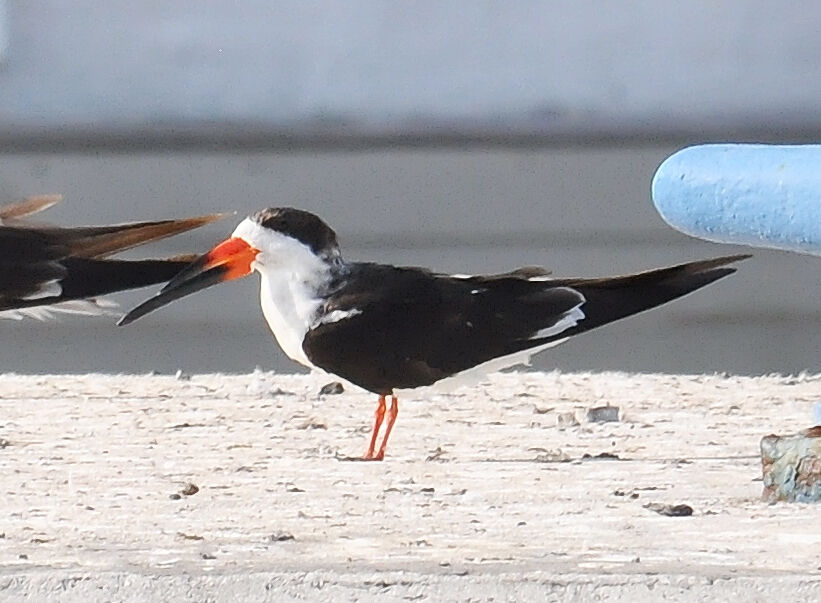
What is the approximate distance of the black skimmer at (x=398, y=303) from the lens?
1.71 metres

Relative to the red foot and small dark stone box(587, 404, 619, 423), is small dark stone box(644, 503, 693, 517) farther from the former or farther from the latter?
small dark stone box(587, 404, 619, 423)

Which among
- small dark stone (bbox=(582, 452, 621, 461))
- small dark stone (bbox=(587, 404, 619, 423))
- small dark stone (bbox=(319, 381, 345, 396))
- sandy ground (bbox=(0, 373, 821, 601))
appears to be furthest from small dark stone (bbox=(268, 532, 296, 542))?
small dark stone (bbox=(319, 381, 345, 396))

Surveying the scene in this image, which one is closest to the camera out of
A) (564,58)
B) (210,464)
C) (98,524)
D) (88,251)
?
(98,524)

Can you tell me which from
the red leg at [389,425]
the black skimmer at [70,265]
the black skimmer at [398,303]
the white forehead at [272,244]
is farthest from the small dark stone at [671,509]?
the black skimmer at [70,265]

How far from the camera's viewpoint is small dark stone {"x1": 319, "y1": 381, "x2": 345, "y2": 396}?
246 centimetres

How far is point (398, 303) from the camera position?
171 centimetres

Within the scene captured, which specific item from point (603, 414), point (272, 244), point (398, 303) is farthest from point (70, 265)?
point (603, 414)

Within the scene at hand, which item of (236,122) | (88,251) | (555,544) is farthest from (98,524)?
(236,122)

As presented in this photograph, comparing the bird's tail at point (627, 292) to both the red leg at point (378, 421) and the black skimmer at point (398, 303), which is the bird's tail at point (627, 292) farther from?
the red leg at point (378, 421)

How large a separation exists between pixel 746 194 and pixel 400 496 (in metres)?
0.45

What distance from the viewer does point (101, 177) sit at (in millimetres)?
3334

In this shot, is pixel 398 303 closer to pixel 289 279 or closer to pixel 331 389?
pixel 289 279

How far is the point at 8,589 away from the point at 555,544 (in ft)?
1.49

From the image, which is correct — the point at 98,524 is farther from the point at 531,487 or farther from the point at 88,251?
the point at 531,487
